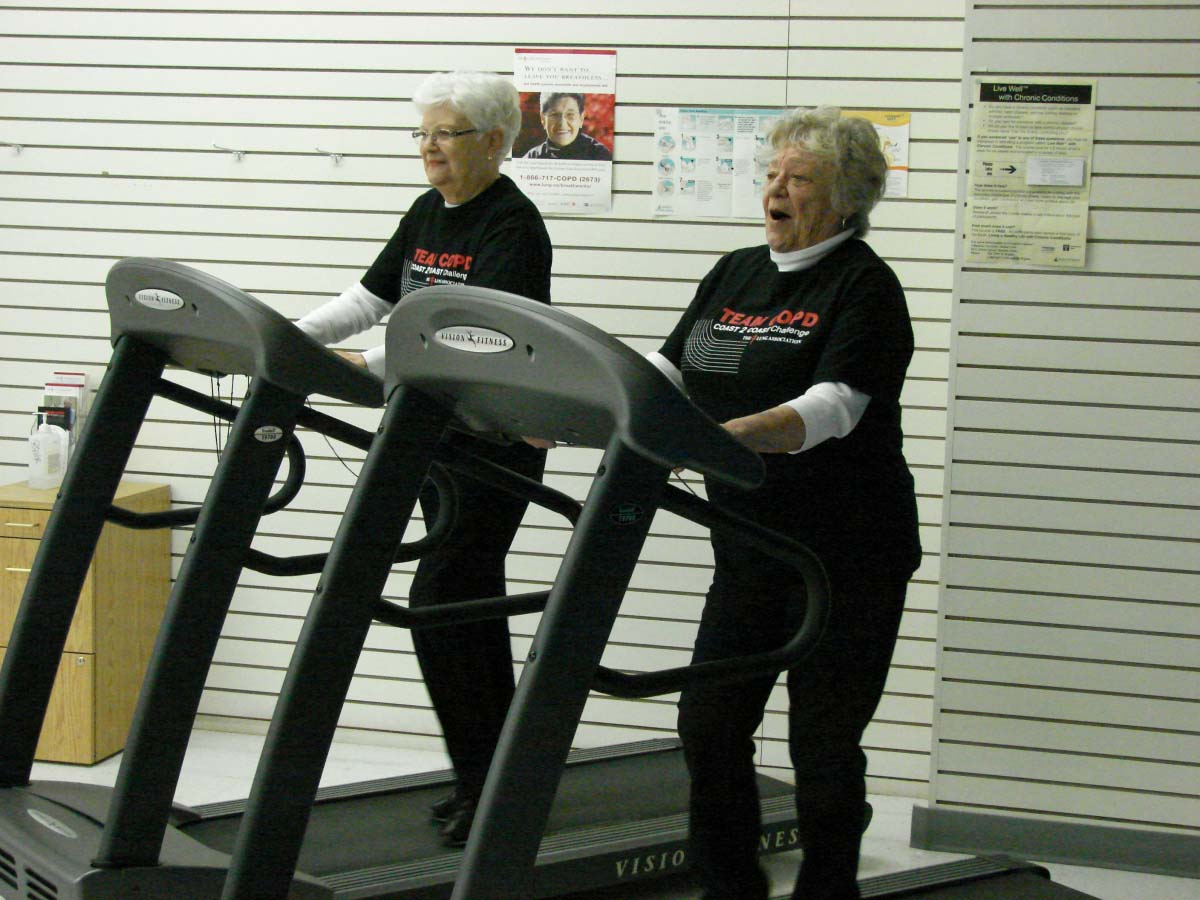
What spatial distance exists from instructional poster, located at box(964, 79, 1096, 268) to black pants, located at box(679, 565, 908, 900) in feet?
4.92

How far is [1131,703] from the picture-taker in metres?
3.74

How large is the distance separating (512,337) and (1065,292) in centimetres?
244

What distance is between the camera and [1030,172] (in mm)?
3668

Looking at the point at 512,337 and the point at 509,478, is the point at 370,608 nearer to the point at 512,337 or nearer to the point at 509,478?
the point at 509,478

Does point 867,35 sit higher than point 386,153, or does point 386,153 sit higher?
point 867,35

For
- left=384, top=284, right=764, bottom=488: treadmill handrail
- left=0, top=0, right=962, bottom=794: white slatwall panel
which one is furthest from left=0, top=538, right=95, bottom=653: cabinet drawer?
left=384, top=284, right=764, bottom=488: treadmill handrail

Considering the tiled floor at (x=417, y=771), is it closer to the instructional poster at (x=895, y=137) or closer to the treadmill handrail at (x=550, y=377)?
the treadmill handrail at (x=550, y=377)

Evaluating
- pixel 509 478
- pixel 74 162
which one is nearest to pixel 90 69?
pixel 74 162

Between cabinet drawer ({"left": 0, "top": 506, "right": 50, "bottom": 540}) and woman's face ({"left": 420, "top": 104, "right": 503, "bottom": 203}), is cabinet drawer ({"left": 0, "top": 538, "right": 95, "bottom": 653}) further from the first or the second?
woman's face ({"left": 420, "top": 104, "right": 503, "bottom": 203})

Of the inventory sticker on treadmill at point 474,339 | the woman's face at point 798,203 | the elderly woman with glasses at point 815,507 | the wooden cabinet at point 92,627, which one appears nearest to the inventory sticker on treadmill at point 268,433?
the inventory sticker on treadmill at point 474,339

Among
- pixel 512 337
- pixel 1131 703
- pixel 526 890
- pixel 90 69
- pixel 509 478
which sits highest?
pixel 90 69

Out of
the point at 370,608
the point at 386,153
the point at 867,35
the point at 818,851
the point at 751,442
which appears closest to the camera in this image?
the point at 370,608

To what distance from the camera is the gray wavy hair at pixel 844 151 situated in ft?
8.64

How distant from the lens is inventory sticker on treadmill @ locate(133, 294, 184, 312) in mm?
2422
